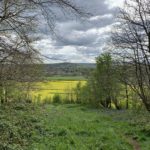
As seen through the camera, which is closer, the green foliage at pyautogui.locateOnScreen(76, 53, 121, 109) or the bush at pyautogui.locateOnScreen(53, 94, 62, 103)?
the green foliage at pyautogui.locateOnScreen(76, 53, 121, 109)

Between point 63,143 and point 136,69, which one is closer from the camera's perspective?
point 63,143

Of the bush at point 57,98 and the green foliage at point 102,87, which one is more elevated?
the green foliage at point 102,87

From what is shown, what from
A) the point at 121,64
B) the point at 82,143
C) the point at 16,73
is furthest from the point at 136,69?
the point at 16,73

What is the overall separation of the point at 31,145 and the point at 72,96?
3317 inches

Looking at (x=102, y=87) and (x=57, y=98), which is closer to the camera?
(x=102, y=87)

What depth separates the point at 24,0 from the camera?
8.55 m

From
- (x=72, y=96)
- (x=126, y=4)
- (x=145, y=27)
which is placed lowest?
(x=72, y=96)

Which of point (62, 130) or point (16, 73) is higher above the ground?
point (16, 73)

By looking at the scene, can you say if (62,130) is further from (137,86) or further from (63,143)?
(137,86)

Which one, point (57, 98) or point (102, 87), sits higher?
point (102, 87)

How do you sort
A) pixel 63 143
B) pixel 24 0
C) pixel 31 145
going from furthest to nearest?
pixel 63 143
pixel 31 145
pixel 24 0

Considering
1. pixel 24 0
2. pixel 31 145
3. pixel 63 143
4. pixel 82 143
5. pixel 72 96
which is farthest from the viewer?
pixel 72 96

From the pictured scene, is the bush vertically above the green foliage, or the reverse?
the green foliage

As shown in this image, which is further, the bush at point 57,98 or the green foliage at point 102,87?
the bush at point 57,98
